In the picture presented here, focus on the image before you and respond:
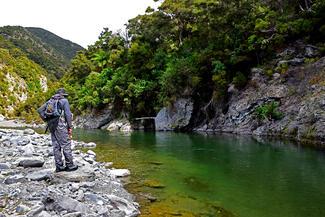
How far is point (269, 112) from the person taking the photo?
25.8 m

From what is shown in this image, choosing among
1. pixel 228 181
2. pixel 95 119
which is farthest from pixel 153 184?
pixel 95 119

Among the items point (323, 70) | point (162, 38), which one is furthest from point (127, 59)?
point (323, 70)

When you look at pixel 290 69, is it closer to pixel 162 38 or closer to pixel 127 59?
pixel 162 38

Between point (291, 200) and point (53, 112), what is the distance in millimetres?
6214

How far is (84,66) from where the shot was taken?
2399 inches

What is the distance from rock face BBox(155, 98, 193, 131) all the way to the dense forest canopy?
82 cm

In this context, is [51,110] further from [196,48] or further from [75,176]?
[196,48]

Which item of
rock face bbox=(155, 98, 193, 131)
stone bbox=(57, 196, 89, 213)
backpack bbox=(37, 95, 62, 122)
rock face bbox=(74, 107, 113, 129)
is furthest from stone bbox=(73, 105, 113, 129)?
stone bbox=(57, 196, 89, 213)

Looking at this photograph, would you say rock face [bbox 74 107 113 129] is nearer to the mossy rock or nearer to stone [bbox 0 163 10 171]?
stone [bbox 0 163 10 171]

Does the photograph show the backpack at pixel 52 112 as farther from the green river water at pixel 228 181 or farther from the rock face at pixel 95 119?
the rock face at pixel 95 119

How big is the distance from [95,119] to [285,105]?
29.2m

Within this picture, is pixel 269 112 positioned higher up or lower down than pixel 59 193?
higher up

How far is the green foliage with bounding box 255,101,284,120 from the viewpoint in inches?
994

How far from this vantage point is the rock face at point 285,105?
68.6 ft
